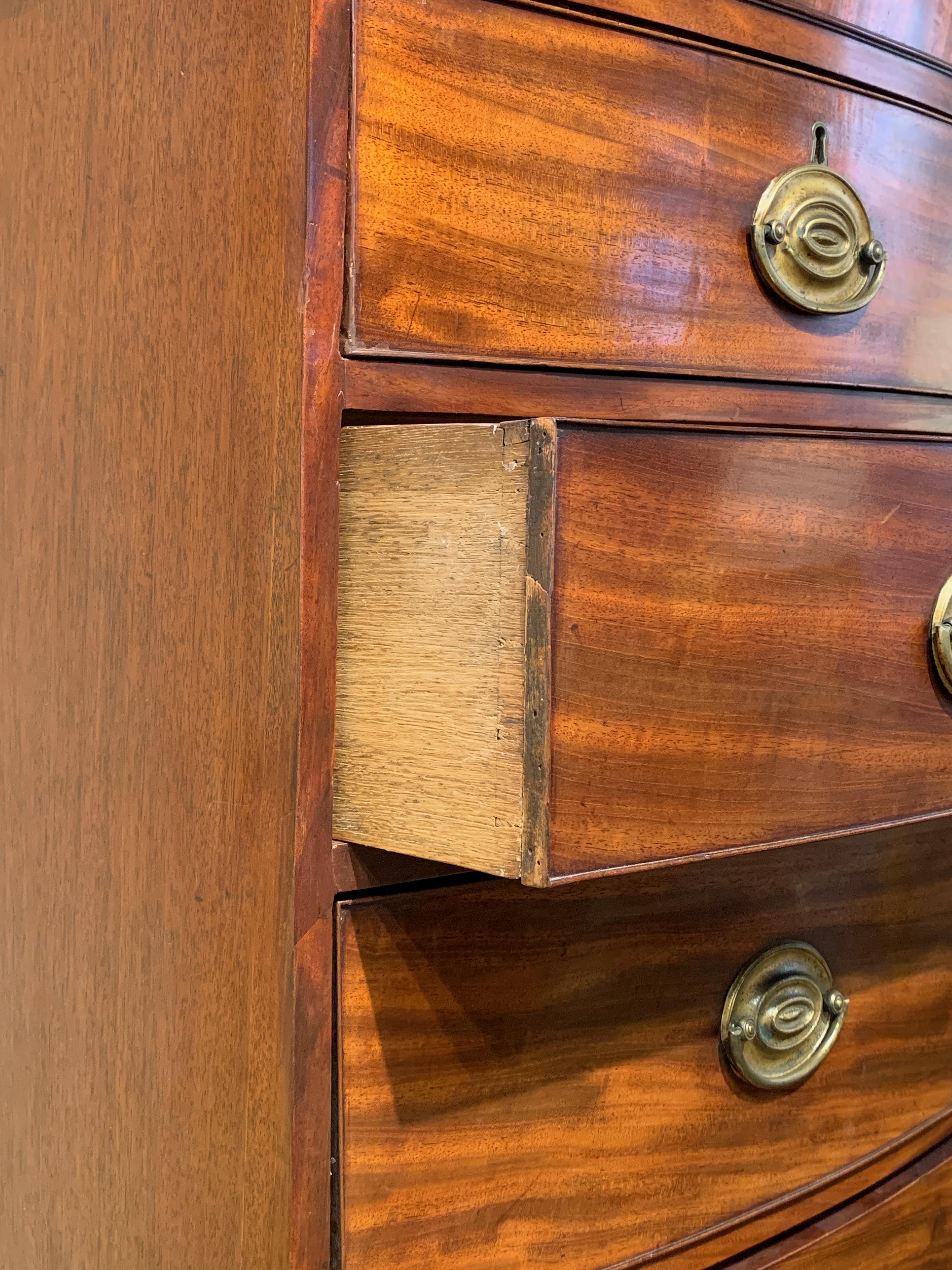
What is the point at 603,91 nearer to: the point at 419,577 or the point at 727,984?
the point at 419,577

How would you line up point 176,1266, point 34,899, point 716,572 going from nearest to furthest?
point 716,572
point 176,1266
point 34,899

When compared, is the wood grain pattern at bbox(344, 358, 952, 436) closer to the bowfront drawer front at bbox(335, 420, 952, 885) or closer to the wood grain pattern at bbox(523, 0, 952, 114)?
the bowfront drawer front at bbox(335, 420, 952, 885)

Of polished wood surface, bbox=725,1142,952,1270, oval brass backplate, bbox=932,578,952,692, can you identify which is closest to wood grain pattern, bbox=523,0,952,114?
oval brass backplate, bbox=932,578,952,692

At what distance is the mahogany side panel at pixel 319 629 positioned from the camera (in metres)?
0.50

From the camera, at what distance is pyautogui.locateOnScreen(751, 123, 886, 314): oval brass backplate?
583 millimetres

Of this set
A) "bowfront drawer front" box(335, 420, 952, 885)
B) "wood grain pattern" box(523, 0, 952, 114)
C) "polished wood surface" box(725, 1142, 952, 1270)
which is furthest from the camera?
"polished wood surface" box(725, 1142, 952, 1270)

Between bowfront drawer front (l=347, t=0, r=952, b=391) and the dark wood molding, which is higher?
the dark wood molding

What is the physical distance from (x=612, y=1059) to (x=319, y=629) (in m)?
0.25

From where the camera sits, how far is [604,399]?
0.56 meters

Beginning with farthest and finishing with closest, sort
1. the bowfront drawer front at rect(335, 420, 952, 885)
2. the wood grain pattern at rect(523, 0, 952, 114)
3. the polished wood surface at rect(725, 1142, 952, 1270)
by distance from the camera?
the polished wood surface at rect(725, 1142, 952, 1270) < the wood grain pattern at rect(523, 0, 952, 114) < the bowfront drawer front at rect(335, 420, 952, 885)

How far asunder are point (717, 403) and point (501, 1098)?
32 centimetres

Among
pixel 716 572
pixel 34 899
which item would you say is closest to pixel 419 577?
pixel 716 572

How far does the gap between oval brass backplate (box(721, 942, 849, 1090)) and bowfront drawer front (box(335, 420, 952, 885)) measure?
0.14 metres

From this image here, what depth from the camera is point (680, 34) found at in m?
0.56
